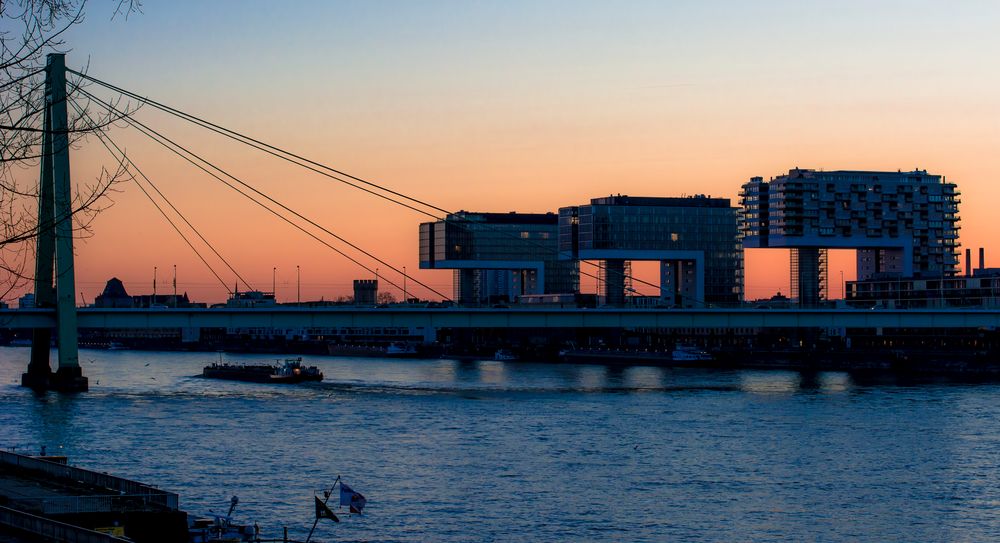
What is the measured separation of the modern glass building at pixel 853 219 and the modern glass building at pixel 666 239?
6.81m

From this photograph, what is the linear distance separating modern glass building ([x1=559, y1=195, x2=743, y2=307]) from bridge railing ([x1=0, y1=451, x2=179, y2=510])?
4879 inches

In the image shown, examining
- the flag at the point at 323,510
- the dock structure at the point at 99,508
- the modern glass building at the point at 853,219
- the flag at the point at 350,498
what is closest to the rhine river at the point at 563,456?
the dock structure at the point at 99,508

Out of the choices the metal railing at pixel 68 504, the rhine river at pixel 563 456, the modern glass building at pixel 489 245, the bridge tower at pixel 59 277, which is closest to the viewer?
the metal railing at pixel 68 504

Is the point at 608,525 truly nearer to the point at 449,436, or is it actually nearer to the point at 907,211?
the point at 449,436

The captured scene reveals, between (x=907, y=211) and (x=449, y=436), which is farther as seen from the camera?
(x=907, y=211)

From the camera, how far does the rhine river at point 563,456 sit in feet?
112

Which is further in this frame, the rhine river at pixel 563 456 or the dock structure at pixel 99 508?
the rhine river at pixel 563 456

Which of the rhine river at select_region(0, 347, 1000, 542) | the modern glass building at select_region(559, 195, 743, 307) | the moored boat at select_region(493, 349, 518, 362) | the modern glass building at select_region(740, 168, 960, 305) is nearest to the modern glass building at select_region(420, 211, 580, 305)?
the modern glass building at select_region(559, 195, 743, 307)

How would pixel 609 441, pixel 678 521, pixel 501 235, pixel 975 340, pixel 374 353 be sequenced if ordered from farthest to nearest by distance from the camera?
pixel 501 235 < pixel 374 353 < pixel 975 340 < pixel 609 441 < pixel 678 521

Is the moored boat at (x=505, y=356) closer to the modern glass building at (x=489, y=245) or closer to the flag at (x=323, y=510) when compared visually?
the modern glass building at (x=489, y=245)

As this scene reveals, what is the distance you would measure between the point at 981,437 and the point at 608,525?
24.7 m

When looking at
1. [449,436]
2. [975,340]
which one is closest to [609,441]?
[449,436]

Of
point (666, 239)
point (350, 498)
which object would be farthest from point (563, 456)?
point (666, 239)

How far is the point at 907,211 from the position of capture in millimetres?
157625
